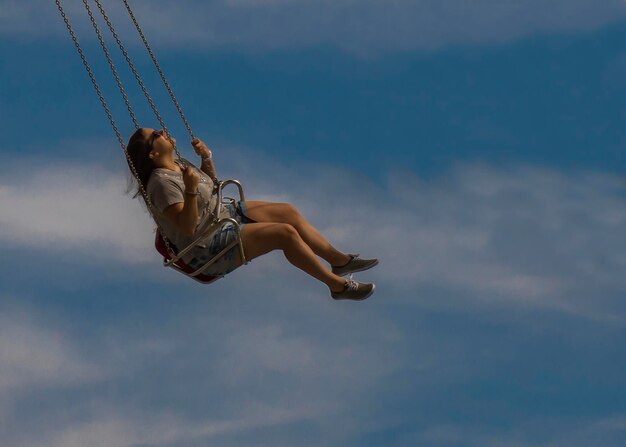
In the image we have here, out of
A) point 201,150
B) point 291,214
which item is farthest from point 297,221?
point 201,150

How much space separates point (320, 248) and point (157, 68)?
2677 mm

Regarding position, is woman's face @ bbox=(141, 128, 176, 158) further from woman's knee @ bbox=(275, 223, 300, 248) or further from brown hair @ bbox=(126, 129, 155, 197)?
woman's knee @ bbox=(275, 223, 300, 248)

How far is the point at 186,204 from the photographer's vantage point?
35.6ft

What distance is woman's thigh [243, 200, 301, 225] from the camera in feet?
A: 37.7

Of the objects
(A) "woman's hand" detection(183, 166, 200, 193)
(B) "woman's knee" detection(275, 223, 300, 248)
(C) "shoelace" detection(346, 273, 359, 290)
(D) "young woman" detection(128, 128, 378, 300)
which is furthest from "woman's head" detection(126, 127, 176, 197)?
(C) "shoelace" detection(346, 273, 359, 290)

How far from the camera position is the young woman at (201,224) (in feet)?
35.8

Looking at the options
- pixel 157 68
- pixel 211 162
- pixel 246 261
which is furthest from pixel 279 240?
pixel 157 68

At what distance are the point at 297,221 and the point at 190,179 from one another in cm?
139

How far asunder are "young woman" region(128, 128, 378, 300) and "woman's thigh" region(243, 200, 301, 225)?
0.01m

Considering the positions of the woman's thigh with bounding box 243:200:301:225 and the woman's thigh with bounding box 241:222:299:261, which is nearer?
the woman's thigh with bounding box 241:222:299:261

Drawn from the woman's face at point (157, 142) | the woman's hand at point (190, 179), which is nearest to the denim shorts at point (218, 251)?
the woman's hand at point (190, 179)

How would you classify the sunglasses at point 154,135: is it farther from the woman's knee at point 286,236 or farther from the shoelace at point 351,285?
the shoelace at point 351,285

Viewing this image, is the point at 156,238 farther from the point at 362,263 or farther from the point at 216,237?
the point at 362,263

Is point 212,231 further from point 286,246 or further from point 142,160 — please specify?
point 142,160
